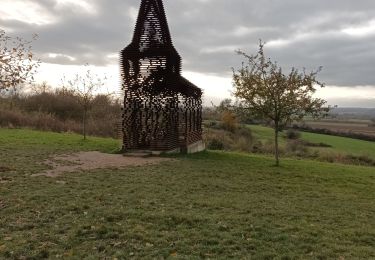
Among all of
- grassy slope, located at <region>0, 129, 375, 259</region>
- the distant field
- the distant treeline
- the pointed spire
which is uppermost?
the pointed spire

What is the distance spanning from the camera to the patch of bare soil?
15133 millimetres

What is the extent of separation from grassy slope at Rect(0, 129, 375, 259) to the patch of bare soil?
807 millimetres

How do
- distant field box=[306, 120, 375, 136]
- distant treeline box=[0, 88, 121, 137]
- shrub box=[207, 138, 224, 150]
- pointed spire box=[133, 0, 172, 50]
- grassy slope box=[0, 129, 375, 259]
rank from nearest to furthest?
grassy slope box=[0, 129, 375, 259]
pointed spire box=[133, 0, 172, 50]
shrub box=[207, 138, 224, 150]
distant treeline box=[0, 88, 121, 137]
distant field box=[306, 120, 375, 136]

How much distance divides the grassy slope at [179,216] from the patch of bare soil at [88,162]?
81cm

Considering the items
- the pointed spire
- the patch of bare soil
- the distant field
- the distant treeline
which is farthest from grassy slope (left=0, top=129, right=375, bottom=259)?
the distant field

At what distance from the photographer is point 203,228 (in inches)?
306

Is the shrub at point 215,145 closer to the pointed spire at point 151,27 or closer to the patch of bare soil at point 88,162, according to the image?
the pointed spire at point 151,27

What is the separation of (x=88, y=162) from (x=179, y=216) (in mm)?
9712

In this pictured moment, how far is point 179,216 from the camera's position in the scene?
336 inches

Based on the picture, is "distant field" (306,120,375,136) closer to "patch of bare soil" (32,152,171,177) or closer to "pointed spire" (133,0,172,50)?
"pointed spire" (133,0,172,50)

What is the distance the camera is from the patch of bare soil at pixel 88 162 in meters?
15.1

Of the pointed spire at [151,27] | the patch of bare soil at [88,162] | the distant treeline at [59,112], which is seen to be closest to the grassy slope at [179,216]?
the patch of bare soil at [88,162]

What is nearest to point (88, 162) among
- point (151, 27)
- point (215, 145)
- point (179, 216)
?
point (151, 27)

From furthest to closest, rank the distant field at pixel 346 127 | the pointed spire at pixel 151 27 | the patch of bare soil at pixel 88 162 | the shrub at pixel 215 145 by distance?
1. the distant field at pixel 346 127
2. the shrub at pixel 215 145
3. the pointed spire at pixel 151 27
4. the patch of bare soil at pixel 88 162
